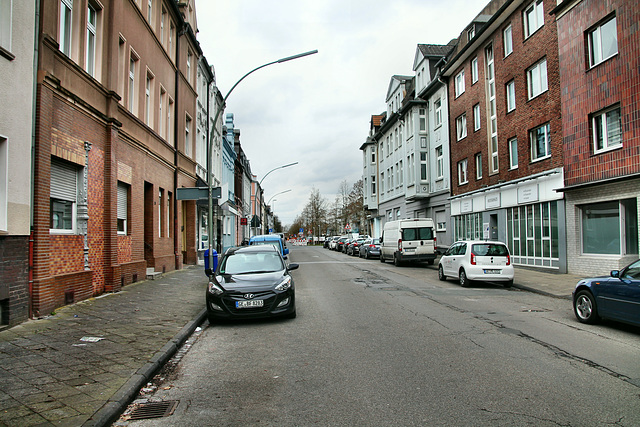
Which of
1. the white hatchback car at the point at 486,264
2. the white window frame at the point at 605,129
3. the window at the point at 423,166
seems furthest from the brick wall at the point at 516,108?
the white hatchback car at the point at 486,264

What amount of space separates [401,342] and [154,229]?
1191 cm

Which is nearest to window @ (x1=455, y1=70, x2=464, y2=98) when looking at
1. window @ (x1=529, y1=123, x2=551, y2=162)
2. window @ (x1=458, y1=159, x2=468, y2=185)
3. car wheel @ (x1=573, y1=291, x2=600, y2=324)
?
window @ (x1=458, y1=159, x2=468, y2=185)

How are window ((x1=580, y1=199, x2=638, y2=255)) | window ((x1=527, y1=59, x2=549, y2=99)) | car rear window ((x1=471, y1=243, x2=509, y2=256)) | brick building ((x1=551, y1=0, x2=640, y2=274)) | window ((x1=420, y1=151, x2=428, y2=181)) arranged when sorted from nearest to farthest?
brick building ((x1=551, y1=0, x2=640, y2=274)) < window ((x1=580, y1=199, x2=638, y2=255)) < car rear window ((x1=471, y1=243, x2=509, y2=256)) < window ((x1=527, y1=59, x2=549, y2=99)) < window ((x1=420, y1=151, x2=428, y2=181))

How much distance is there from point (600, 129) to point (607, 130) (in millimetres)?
388

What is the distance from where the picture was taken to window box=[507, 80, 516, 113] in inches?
850

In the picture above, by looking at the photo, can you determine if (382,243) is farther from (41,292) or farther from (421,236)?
(41,292)

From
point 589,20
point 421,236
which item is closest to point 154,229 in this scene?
point 421,236

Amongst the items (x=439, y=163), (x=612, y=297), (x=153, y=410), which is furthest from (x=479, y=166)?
(x=153, y=410)

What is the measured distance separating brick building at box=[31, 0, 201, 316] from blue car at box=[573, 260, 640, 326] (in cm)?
975

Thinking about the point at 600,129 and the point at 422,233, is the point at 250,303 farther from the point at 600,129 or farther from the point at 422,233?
the point at 422,233

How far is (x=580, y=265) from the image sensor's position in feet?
53.7

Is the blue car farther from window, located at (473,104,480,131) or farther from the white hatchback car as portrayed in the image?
window, located at (473,104,480,131)

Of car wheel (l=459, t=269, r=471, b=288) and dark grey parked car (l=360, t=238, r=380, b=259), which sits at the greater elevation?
dark grey parked car (l=360, t=238, r=380, b=259)

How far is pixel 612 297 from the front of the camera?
786 cm
